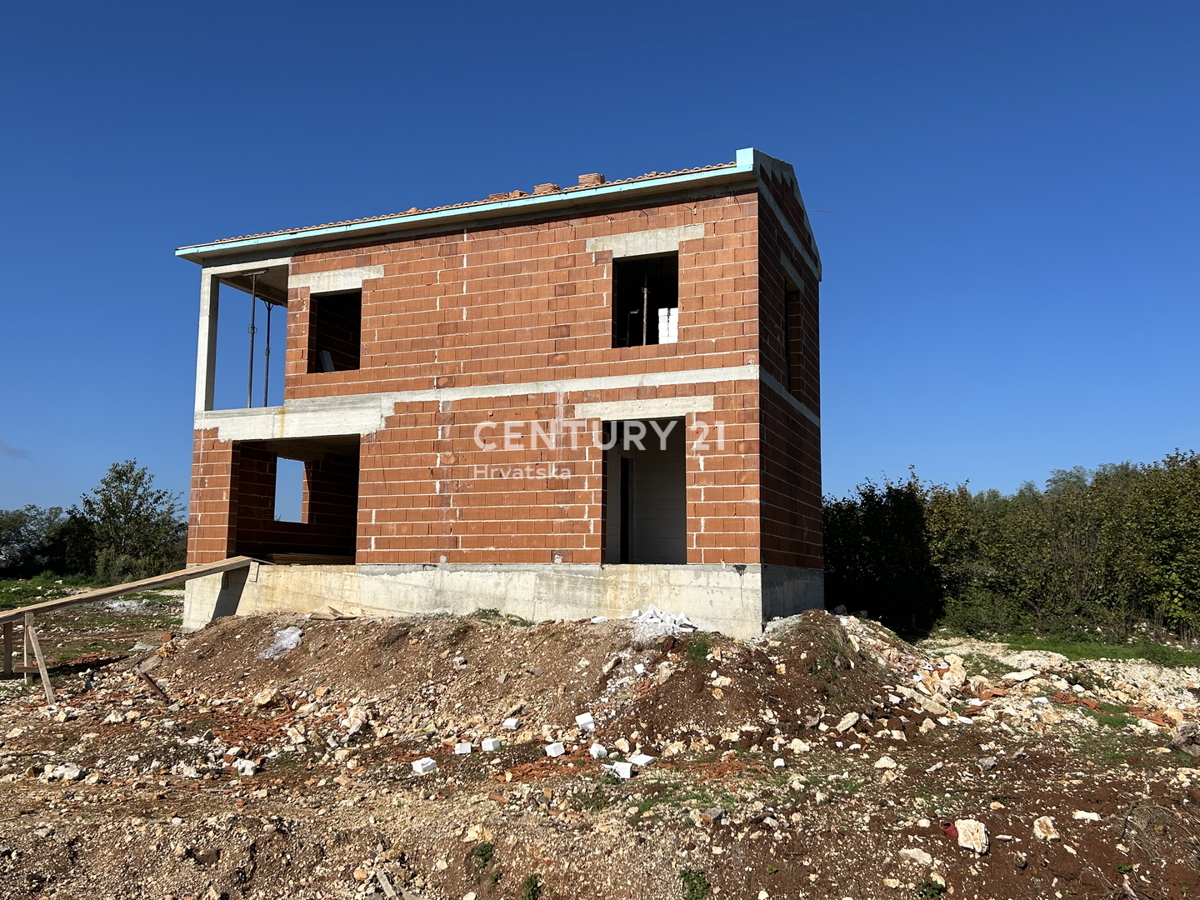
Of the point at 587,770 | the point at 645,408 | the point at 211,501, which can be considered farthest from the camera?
the point at 211,501

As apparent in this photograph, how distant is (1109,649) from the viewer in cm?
1631

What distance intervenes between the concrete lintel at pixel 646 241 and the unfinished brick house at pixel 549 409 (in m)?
0.04

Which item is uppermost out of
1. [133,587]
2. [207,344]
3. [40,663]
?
[207,344]

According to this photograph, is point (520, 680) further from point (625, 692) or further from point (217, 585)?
point (217, 585)

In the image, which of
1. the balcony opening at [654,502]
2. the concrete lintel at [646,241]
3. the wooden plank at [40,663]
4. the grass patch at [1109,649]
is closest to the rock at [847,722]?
the balcony opening at [654,502]

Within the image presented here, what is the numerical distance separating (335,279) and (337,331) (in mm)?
2249

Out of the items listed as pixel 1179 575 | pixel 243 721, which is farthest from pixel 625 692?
pixel 1179 575

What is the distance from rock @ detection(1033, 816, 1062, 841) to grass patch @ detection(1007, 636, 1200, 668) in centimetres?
963

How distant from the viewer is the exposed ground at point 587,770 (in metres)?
6.70

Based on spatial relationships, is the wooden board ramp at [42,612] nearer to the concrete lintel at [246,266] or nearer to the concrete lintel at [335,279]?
the concrete lintel at [335,279]

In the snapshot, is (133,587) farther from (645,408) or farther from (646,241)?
(646,241)

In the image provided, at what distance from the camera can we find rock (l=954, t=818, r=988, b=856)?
22.0 ft

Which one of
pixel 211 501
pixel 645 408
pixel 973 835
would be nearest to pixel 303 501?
pixel 211 501

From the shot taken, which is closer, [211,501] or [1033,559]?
[211,501]
